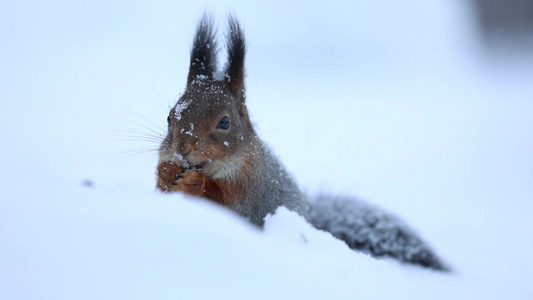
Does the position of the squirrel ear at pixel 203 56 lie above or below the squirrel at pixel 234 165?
above

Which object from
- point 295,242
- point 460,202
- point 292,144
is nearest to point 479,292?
point 295,242

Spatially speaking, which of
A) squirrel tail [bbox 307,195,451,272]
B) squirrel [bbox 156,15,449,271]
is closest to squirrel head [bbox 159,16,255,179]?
squirrel [bbox 156,15,449,271]

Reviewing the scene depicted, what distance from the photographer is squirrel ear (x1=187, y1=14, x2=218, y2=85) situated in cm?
214

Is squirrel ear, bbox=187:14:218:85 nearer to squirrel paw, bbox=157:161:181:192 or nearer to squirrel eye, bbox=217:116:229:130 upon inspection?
squirrel eye, bbox=217:116:229:130

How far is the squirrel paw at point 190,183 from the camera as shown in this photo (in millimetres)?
1817

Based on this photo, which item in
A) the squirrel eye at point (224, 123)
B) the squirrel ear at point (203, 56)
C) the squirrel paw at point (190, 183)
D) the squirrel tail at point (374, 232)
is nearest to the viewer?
the squirrel paw at point (190, 183)

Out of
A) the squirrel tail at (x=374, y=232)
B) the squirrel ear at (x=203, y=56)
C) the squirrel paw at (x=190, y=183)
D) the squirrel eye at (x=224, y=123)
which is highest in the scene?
the squirrel ear at (x=203, y=56)

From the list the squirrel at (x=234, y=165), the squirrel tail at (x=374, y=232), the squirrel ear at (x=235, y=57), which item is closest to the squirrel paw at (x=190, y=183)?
the squirrel at (x=234, y=165)

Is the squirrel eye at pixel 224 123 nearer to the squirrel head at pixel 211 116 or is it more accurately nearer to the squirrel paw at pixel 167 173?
the squirrel head at pixel 211 116

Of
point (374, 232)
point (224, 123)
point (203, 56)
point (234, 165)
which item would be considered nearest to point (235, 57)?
point (203, 56)

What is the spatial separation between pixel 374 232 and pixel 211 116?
100cm

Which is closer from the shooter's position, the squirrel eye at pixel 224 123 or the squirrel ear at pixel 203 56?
the squirrel eye at pixel 224 123

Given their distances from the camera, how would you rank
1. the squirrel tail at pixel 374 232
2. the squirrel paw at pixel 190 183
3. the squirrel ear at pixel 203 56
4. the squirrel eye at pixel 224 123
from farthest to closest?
the squirrel tail at pixel 374 232 → the squirrel ear at pixel 203 56 → the squirrel eye at pixel 224 123 → the squirrel paw at pixel 190 183

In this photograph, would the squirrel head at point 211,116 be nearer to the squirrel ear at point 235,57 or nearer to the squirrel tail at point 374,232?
the squirrel ear at point 235,57
